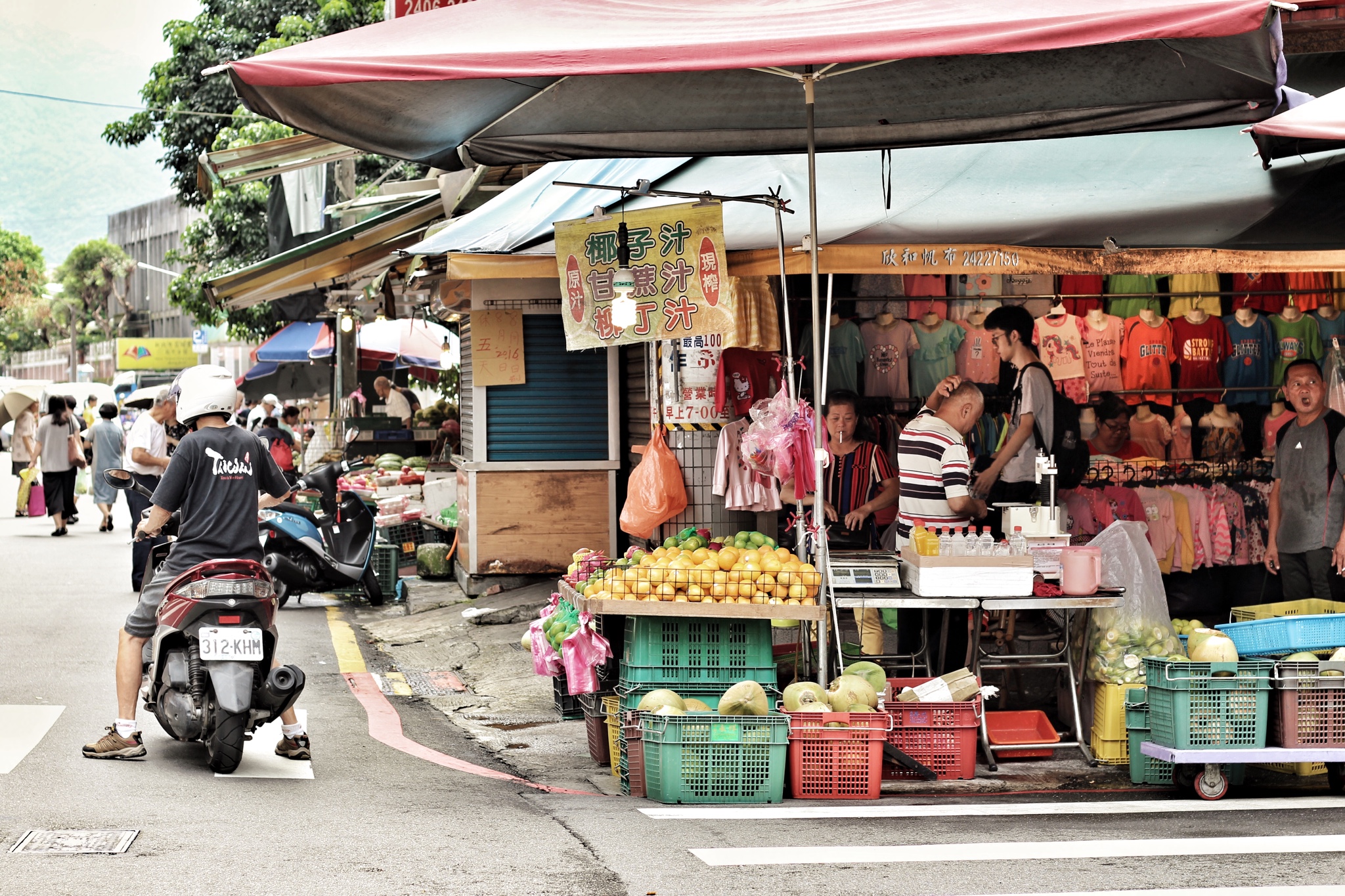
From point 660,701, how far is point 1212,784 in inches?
109

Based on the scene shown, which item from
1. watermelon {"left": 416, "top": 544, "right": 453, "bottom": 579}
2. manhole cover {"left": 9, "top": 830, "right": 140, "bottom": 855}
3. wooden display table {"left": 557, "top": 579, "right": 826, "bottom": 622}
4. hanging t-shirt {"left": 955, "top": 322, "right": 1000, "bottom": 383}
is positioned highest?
hanging t-shirt {"left": 955, "top": 322, "right": 1000, "bottom": 383}

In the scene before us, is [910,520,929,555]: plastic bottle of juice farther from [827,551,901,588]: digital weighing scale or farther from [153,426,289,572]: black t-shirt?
[153,426,289,572]: black t-shirt

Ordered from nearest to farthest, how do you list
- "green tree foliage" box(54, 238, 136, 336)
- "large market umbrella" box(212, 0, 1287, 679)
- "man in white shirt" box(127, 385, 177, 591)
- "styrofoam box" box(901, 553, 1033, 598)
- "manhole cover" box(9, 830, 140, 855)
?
"manhole cover" box(9, 830, 140, 855), "large market umbrella" box(212, 0, 1287, 679), "styrofoam box" box(901, 553, 1033, 598), "man in white shirt" box(127, 385, 177, 591), "green tree foliage" box(54, 238, 136, 336)

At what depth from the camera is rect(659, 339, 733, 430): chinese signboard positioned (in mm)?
9750

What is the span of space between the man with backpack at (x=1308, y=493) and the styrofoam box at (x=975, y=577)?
2588mm

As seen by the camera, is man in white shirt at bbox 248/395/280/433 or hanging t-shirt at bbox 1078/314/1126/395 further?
man in white shirt at bbox 248/395/280/433

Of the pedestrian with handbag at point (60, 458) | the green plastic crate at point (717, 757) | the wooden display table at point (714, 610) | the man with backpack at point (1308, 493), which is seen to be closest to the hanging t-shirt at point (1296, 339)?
the man with backpack at point (1308, 493)

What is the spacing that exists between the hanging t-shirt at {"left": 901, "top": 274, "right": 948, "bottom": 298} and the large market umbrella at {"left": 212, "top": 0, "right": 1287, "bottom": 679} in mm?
1412

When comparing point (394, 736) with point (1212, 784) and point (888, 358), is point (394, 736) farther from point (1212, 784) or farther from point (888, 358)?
point (1212, 784)

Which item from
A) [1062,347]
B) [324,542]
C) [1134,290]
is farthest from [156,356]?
[1134,290]

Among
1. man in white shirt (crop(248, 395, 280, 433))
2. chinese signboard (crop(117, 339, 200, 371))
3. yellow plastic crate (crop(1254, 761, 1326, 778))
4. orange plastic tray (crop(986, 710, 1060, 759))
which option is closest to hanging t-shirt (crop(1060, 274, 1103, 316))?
orange plastic tray (crop(986, 710, 1060, 759))

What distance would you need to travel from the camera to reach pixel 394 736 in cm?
827

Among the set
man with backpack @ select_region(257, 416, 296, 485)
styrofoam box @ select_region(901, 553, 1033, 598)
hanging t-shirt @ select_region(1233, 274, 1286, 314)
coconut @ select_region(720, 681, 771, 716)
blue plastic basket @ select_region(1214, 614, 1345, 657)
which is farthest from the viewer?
man with backpack @ select_region(257, 416, 296, 485)

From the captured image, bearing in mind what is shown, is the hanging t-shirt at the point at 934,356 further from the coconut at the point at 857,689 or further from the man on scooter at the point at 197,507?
the man on scooter at the point at 197,507
